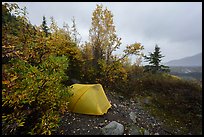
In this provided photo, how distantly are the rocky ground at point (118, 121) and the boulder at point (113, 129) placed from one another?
0.75 ft

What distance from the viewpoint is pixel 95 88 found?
1145cm

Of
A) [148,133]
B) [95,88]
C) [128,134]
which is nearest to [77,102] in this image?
[95,88]

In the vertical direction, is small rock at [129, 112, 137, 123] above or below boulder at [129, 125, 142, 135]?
above

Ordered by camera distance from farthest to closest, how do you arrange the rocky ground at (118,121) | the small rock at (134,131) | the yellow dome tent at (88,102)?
the yellow dome tent at (88,102)
the small rock at (134,131)
the rocky ground at (118,121)

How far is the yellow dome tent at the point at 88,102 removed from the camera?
10.6 metres

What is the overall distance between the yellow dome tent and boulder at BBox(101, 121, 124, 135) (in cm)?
134

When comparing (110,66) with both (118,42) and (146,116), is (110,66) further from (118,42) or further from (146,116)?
(146,116)

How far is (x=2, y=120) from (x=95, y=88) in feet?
19.9

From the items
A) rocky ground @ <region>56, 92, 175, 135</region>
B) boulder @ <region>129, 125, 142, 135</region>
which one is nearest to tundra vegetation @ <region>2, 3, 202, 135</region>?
rocky ground @ <region>56, 92, 175, 135</region>

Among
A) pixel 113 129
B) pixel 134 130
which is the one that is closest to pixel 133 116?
pixel 134 130

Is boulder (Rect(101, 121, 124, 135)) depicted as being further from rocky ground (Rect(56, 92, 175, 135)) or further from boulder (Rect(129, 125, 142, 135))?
boulder (Rect(129, 125, 142, 135))

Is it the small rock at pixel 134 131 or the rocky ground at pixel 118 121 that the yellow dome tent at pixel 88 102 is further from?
the small rock at pixel 134 131

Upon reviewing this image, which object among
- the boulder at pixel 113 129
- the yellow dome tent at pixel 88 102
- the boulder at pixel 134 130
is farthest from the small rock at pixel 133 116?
the boulder at pixel 113 129

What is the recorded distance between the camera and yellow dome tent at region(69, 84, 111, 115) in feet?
34.9
